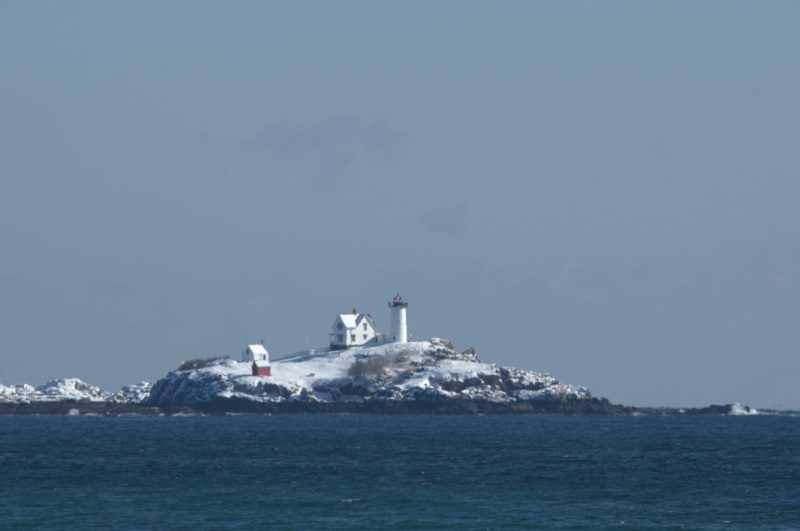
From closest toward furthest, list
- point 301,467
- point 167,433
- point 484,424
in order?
point 301,467, point 167,433, point 484,424

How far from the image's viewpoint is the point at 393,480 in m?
84.6

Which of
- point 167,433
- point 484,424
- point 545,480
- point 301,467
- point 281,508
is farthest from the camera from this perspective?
point 484,424

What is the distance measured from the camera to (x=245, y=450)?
368 feet

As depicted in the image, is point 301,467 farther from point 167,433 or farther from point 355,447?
point 167,433

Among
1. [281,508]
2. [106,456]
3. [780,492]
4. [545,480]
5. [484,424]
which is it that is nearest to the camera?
[281,508]

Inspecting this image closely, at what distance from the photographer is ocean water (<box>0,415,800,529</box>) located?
66938mm

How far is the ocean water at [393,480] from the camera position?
66.9 m

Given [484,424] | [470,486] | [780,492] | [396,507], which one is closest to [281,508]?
[396,507]

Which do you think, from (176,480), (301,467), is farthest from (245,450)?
(176,480)

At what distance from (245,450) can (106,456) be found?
11159 mm

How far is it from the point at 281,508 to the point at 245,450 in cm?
4238

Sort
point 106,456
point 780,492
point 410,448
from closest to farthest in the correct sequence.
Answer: point 780,492 → point 106,456 → point 410,448

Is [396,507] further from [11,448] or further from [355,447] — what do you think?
[11,448]

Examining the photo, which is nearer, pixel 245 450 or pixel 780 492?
pixel 780 492
